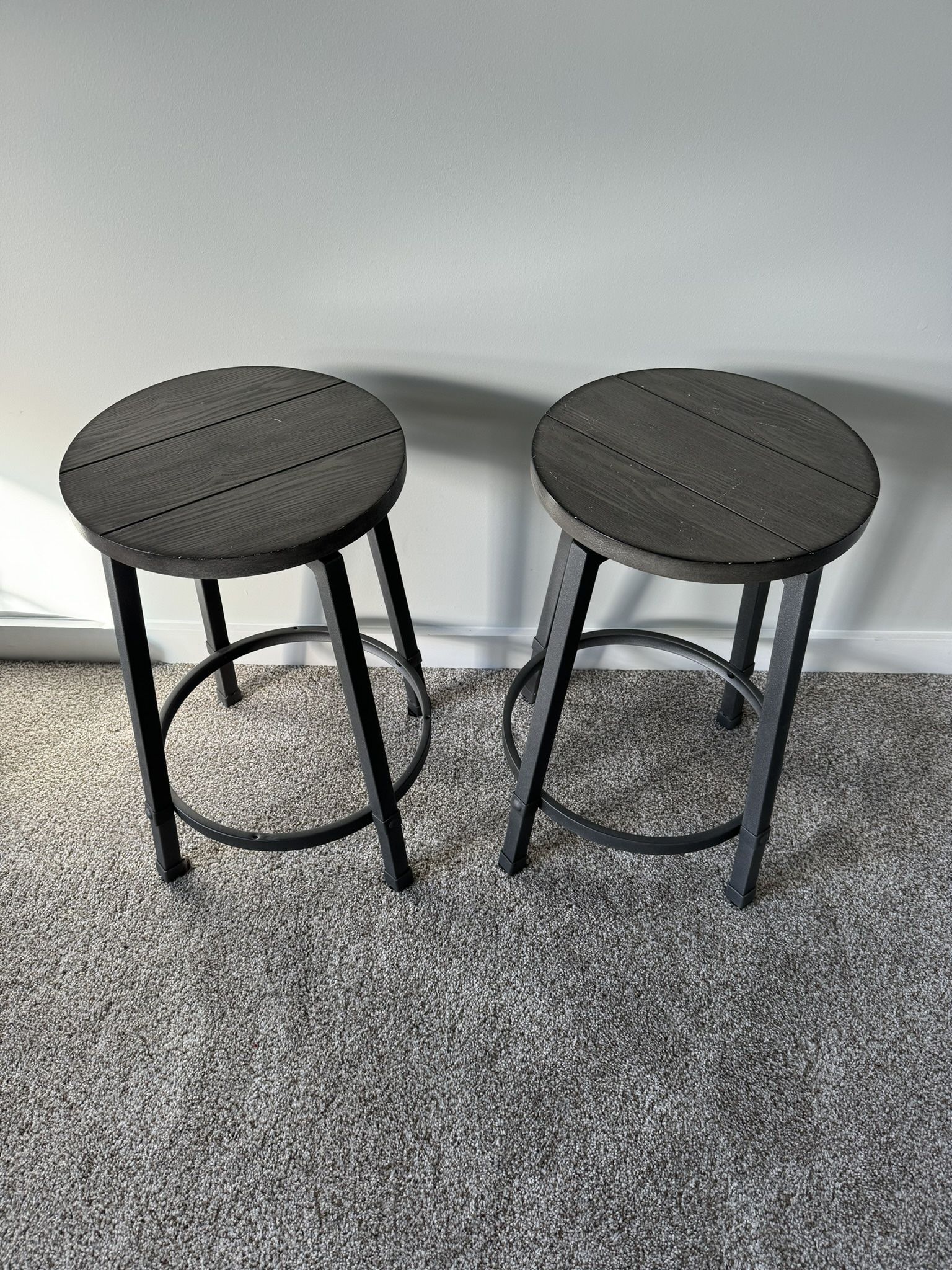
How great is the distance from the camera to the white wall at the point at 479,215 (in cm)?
128

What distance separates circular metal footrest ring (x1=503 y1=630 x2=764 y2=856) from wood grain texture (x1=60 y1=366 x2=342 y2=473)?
1.98ft

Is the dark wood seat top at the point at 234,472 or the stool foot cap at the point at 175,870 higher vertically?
the dark wood seat top at the point at 234,472

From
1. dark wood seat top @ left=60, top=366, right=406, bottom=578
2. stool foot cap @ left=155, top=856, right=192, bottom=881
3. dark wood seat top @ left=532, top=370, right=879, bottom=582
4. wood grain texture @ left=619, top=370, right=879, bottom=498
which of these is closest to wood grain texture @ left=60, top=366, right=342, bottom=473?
dark wood seat top @ left=60, top=366, right=406, bottom=578

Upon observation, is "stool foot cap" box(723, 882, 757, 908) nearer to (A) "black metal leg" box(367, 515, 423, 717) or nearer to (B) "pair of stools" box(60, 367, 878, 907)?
(B) "pair of stools" box(60, 367, 878, 907)

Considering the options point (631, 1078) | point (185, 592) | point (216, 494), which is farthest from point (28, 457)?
point (631, 1078)

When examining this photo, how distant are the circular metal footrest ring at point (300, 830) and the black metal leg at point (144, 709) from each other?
0.04m

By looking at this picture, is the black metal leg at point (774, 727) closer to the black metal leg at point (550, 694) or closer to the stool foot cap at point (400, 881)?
the black metal leg at point (550, 694)

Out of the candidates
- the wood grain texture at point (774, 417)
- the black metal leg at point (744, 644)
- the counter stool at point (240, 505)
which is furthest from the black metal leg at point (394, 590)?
the black metal leg at point (744, 644)

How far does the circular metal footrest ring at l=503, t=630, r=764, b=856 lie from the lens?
1.49 m

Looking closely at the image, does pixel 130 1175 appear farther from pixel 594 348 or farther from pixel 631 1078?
pixel 594 348

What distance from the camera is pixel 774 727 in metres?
1.35

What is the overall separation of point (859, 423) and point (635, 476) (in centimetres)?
66

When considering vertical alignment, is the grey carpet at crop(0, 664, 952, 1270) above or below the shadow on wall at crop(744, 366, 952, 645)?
below

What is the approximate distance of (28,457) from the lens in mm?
1728
